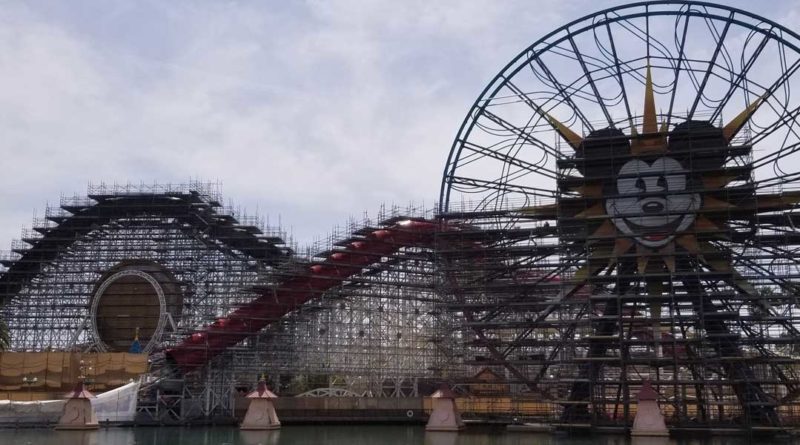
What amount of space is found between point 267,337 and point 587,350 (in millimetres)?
17390

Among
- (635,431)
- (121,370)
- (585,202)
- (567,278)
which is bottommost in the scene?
(635,431)

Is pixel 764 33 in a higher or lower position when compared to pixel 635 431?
higher

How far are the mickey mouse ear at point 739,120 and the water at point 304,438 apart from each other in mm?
13071

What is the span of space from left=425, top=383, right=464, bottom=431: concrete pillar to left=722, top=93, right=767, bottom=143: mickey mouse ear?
1662 cm

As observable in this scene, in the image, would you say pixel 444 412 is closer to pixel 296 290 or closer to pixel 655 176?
pixel 296 290

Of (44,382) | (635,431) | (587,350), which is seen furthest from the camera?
(44,382)

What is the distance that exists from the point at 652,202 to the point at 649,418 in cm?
1024

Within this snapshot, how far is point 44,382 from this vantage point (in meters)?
45.0

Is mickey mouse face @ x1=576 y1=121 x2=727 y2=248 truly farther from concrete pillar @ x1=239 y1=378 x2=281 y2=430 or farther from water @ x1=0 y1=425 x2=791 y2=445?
concrete pillar @ x1=239 y1=378 x2=281 y2=430

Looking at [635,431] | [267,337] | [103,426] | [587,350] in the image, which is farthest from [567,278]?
[103,426]

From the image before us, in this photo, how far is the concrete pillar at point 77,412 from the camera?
3816 cm

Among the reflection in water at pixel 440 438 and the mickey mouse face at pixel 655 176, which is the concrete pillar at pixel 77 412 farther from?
the mickey mouse face at pixel 655 176

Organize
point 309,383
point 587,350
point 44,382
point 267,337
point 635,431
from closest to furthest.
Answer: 1. point 635,431
2. point 587,350
3. point 44,382
4. point 267,337
5. point 309,383

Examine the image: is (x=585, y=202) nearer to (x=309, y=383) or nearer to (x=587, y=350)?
(x=587, y=350)
